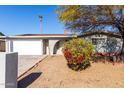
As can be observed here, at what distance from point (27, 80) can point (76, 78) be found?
2.35 metres

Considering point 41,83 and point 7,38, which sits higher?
point 7,38

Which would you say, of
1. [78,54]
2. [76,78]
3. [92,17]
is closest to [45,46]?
[92,17]

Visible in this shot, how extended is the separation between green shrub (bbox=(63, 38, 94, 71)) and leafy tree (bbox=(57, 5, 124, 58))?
6.72 feet

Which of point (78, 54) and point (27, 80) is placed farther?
Answer: point (78, 54)

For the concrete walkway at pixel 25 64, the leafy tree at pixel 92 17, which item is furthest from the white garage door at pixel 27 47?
the leafy tree at pixel 92 17

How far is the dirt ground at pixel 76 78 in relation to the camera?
396 inches

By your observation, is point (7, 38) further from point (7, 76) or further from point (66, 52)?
point (7, 76)

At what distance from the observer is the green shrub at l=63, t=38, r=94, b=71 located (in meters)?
13.2

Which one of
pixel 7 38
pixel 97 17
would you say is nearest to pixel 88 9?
pixel 97 17

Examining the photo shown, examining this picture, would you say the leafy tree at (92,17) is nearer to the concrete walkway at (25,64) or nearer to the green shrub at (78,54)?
the green shrub at (78,54)

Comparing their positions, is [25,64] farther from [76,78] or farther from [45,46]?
[45,46]

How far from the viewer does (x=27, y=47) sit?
27.7 metres

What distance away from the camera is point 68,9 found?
14531mm

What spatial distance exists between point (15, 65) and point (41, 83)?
1853 mm
